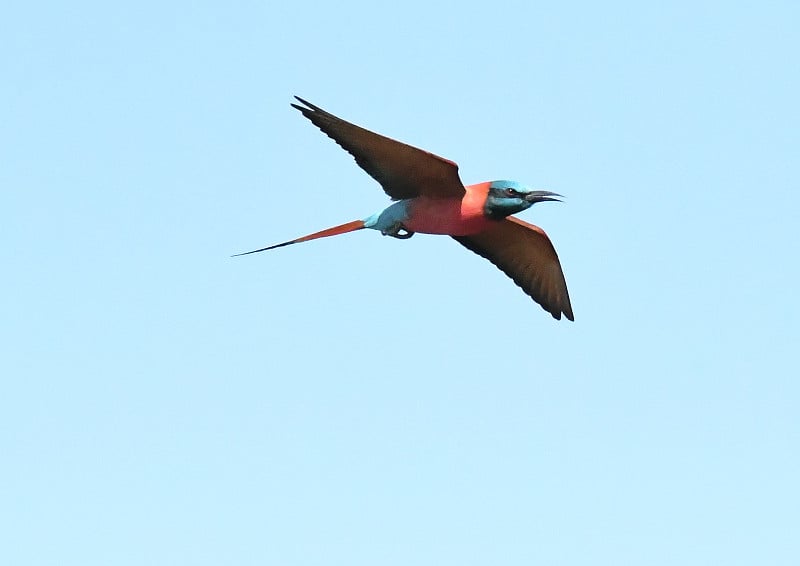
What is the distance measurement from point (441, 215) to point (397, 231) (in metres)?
0.61

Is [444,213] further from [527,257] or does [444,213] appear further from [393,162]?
[527,257]

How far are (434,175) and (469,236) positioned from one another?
286cm

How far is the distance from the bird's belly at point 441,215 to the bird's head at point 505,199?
143 millimetres

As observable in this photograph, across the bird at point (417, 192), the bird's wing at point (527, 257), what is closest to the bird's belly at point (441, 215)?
the bird at point (417, 192)

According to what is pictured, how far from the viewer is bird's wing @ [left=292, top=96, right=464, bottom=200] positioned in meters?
19.4

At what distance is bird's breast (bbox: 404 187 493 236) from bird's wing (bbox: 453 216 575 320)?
1.43 meters

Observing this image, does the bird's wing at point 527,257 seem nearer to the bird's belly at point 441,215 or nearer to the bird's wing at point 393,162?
the bird's belly at point 441,215

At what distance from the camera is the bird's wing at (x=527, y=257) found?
2211 cm

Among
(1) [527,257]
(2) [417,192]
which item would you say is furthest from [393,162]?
(1) [527,257]

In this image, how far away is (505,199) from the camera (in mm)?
20297

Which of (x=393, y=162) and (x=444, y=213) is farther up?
(x=393, y=162)

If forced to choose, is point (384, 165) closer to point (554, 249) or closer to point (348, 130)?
point (348, 130)

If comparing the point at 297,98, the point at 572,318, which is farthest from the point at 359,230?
the point at 572,318

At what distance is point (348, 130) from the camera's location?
64.0 feet
